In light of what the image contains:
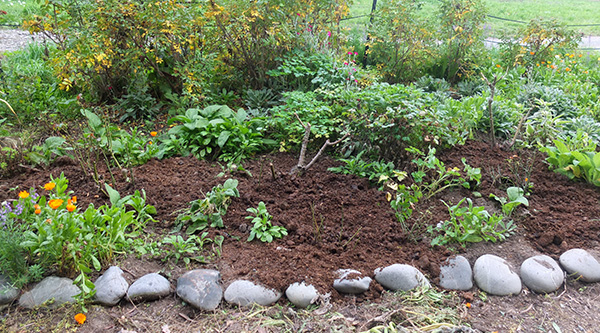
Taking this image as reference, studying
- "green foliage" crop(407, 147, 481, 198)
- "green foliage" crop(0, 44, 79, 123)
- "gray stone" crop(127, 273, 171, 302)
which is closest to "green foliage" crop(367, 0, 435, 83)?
"green foliage" crop(407, 147, 481, 198)

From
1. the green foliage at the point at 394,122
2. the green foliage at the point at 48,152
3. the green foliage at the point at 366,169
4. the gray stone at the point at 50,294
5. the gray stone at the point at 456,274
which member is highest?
the green foliage at the point at 394,122

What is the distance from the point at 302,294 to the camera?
97.6 inches

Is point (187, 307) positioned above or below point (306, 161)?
below

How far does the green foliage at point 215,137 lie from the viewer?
→ 385cm

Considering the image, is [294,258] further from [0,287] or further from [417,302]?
[0,287]

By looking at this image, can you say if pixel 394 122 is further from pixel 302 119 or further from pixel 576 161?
pixel 576 161

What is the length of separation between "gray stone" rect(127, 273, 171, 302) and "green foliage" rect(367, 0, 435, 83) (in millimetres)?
4275

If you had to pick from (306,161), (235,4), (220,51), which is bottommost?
(306,161)

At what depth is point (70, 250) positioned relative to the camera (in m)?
2.36

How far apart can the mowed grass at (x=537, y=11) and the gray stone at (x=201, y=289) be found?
959 cm

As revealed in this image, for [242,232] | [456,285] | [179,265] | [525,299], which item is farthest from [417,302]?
[179,265]

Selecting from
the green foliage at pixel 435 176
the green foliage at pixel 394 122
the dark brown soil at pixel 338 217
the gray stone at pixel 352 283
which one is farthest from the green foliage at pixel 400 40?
the gray stone at pixel 352 283

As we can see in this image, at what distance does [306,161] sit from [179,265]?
61.3 inches

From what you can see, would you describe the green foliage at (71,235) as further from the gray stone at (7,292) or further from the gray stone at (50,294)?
the gray stone at (7,292)
